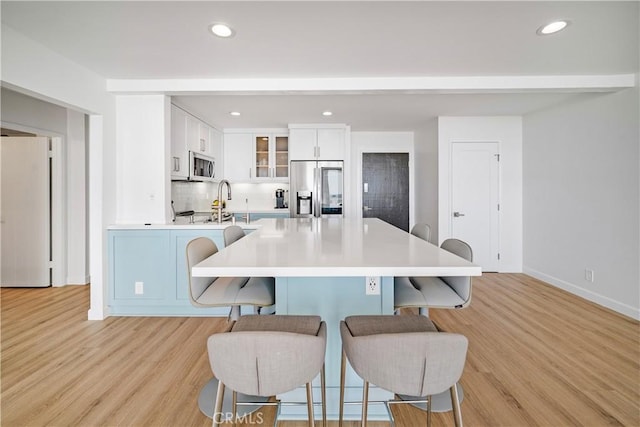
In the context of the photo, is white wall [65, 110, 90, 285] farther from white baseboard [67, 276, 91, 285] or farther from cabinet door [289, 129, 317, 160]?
cabinet door [289, 129, 317, 160]

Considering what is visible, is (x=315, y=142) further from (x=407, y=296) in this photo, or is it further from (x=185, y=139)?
(x=407, y=296)

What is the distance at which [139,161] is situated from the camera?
331cm

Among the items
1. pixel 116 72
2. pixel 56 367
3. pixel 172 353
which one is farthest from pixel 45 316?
pixel 116 72

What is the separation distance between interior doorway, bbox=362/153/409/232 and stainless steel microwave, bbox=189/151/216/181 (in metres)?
2.65

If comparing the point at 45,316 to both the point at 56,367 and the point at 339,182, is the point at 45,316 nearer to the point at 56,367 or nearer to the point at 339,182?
the point at 56,367

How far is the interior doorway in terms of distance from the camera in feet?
19.3

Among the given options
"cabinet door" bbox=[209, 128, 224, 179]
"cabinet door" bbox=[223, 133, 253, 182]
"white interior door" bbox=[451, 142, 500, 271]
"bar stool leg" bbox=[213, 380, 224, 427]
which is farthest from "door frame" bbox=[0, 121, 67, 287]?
"white interior door" bbox=[451, 142, 500, 271]

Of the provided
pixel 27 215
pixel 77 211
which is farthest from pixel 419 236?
pixel 27 215

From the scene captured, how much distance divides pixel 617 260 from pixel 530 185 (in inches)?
62.2

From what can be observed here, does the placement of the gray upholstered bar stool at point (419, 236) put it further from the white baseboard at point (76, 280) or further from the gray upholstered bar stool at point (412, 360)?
the white baseboard at point (76, 280)

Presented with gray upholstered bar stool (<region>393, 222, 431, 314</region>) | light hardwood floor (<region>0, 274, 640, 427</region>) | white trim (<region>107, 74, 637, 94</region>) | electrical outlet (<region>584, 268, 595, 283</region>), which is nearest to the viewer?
light hardwood floor (<region>0, 274, 640, 427</region>)

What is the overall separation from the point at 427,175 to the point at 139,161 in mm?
4129

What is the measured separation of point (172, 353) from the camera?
7.90 feet

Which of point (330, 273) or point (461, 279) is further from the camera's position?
point (461, 279)
